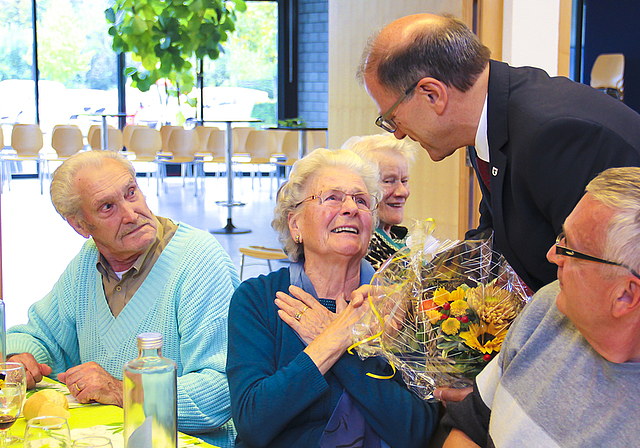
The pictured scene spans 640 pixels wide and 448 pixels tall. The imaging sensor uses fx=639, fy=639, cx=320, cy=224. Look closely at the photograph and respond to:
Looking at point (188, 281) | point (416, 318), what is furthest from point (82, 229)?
point (416, 318)

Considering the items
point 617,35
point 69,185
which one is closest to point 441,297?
point 69,185

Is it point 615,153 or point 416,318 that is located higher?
point 615,153

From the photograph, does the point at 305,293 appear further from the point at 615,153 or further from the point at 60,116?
the point at 60,116

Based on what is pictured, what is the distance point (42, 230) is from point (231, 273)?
6934mm

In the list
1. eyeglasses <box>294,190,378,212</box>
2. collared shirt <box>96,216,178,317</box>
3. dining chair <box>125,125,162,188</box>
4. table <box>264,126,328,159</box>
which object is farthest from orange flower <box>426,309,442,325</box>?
dining chair <box>125,125,162,188</box>

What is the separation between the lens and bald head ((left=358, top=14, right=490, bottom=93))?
1.68 metres

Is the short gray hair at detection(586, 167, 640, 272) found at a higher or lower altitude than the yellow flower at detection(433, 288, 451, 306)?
higher

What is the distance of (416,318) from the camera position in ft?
4.82

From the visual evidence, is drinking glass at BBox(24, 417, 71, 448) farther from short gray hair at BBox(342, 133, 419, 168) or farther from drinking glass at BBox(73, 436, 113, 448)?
short gray hair at BBox(342, 133, 419, 168)

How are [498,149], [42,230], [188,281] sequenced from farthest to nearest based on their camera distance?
[42,230] < [188,281] < [498,149]

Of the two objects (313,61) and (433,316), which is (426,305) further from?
(313,61)

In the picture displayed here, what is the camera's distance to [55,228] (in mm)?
8562

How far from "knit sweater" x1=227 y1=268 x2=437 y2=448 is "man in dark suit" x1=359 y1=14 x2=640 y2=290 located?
1.56 feet

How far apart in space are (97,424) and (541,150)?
4.07 feet
